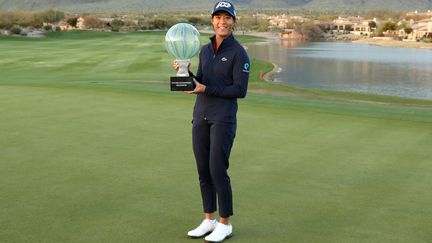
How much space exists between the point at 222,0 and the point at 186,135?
4607 mm

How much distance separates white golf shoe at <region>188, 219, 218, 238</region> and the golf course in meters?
A: 0.06

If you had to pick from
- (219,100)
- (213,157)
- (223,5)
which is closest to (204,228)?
(213,157)

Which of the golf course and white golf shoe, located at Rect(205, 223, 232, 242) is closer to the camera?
white golf shoe, located at Rect(205, 223, 232, 242)

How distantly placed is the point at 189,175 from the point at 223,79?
7.92 feet

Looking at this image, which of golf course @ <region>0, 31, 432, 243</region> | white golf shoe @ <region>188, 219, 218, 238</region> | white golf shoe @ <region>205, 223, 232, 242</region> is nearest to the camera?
white golf shoe @ <region>205, 223, 232, 242</region>

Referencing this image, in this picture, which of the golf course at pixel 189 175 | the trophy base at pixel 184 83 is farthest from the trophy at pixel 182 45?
the golf course at pixel 189 175

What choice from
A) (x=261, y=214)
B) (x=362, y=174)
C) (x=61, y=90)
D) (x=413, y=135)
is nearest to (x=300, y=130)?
(x=413, y=135)

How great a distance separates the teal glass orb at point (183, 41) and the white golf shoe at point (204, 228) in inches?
54.6

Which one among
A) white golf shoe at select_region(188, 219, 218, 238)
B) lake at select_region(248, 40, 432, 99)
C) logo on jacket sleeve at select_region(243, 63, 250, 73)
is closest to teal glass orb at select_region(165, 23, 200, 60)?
logo on jacket sleeve at select_region(243, 63, 250, 73)

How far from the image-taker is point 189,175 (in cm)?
690

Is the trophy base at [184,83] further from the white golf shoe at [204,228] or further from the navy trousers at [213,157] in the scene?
the white golf shoe at [204,228]

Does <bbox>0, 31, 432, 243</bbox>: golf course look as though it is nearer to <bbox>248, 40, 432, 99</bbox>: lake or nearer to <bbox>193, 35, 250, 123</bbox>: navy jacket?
<bbox>193, 35, 250, 123</bbox>: navy jacket

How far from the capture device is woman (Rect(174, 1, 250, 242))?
4.64 metres

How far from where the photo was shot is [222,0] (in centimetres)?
486
